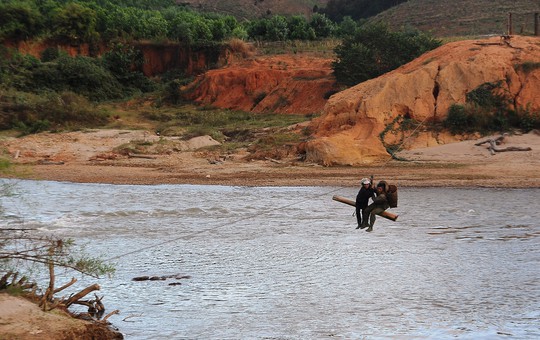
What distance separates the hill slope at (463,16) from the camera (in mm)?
60800

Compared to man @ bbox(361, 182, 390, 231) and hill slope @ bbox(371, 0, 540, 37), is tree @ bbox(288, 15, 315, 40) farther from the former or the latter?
man @ bbox(361, 182, 390, 231)

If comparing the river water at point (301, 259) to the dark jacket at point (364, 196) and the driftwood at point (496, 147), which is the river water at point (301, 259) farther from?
the driftwood at point (496, 147)

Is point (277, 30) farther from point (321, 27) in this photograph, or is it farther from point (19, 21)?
→ point (19, 21)

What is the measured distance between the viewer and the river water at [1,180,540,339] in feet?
42.8

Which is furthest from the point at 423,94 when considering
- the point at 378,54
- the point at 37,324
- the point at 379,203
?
the point at 37,324

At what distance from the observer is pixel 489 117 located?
29359 millimetres

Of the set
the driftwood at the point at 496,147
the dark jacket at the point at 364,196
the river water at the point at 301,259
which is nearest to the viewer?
the river water at the point at 301,259

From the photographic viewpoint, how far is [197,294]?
1462cm

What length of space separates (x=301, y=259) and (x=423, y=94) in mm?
14883

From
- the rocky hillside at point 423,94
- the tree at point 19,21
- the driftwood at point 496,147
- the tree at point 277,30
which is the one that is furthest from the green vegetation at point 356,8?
the driftwood at point 496,147

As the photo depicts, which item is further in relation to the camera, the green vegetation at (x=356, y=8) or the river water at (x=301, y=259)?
the green vegetation at (x=356, y=8)

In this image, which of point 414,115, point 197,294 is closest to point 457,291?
point 197,294

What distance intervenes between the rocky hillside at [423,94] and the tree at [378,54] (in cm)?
645

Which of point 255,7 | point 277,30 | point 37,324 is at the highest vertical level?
point 255,7
